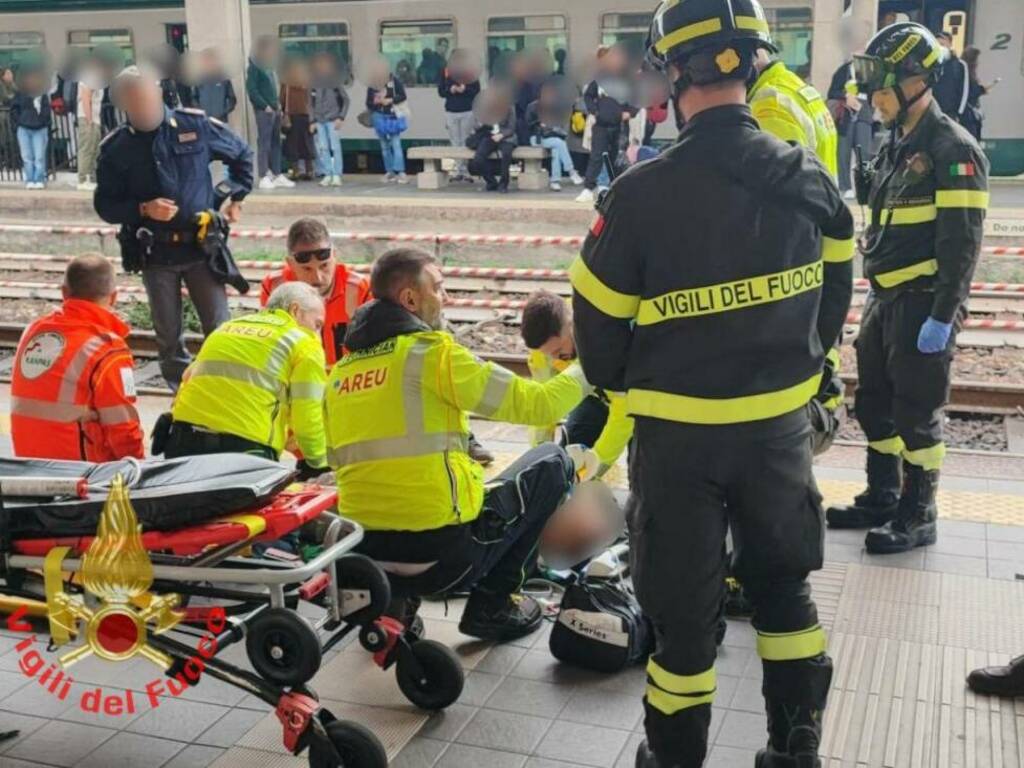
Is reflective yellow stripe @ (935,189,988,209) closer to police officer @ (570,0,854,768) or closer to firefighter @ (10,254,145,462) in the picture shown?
police officer @ (570,0,854,768)

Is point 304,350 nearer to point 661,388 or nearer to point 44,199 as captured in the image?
point 661,388

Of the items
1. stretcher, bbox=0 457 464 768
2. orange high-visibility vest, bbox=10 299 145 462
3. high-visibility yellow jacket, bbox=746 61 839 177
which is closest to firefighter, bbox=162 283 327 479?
orange high-visibility vest, bbox=10 299 145 462

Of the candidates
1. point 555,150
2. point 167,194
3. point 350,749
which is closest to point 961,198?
point 350,749

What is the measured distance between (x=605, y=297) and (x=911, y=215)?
2.47 m

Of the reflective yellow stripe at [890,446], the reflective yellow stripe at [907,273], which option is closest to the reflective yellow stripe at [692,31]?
the reflective yellow stripe at [907,273]

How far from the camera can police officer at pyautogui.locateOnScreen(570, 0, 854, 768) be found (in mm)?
3045

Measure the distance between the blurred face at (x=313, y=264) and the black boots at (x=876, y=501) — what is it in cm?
253

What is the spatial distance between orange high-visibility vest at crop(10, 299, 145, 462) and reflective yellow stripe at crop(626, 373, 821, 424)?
233cm

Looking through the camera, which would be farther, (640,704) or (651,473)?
(640,704)

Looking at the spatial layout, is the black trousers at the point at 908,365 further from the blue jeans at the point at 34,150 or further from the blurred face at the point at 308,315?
the blue jeans at the point at 34,150

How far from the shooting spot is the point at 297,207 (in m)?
17.5

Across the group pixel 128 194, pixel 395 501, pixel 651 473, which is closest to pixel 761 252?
pixel 651 473

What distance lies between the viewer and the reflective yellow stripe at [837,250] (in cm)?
330

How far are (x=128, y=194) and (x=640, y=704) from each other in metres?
4.58
